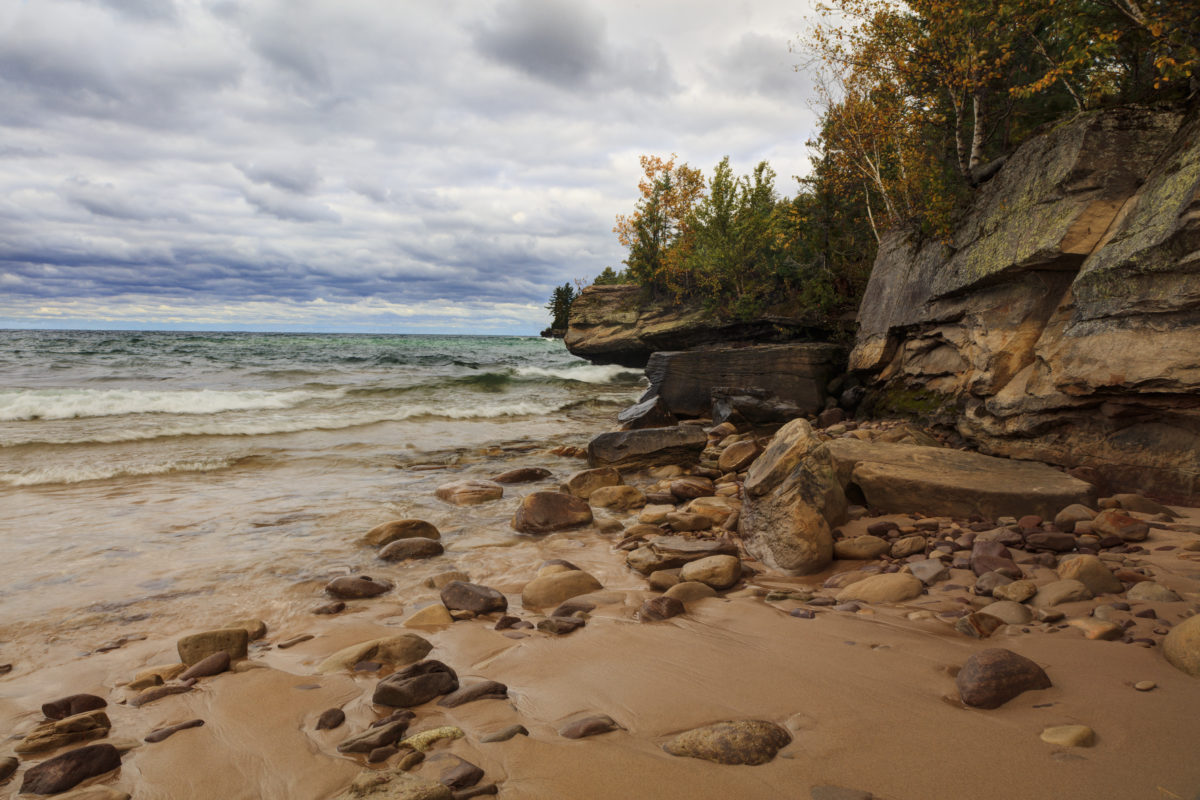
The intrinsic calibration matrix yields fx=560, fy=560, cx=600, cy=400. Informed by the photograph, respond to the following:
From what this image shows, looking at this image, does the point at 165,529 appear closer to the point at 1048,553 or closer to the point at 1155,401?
the point at 1048,553

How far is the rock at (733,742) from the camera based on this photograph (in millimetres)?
1876

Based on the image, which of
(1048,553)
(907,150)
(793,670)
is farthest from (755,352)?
(793,670)

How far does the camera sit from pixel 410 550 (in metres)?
4.82

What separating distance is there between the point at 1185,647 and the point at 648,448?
20.7ft

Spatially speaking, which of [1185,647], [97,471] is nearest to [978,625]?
[1185,647]

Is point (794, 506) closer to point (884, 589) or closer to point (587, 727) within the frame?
point (884, 589)

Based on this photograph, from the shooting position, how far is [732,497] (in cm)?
620

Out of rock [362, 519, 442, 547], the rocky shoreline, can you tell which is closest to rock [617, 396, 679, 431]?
rock [362, 519, 442, 547]

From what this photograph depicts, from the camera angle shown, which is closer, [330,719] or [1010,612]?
[330,719]

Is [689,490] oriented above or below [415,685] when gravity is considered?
below

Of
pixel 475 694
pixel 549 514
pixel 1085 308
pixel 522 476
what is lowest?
pixel 522 476

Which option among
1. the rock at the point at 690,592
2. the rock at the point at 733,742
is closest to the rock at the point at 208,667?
Result: the rock at the point at 733,742

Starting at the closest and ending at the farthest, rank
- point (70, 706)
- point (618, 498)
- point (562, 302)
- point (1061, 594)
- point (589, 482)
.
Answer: point (70, 706), point (1061, 594), point (618, 498), point (589, 482), point (562, 302)

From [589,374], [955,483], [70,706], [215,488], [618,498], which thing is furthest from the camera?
[589,374]
